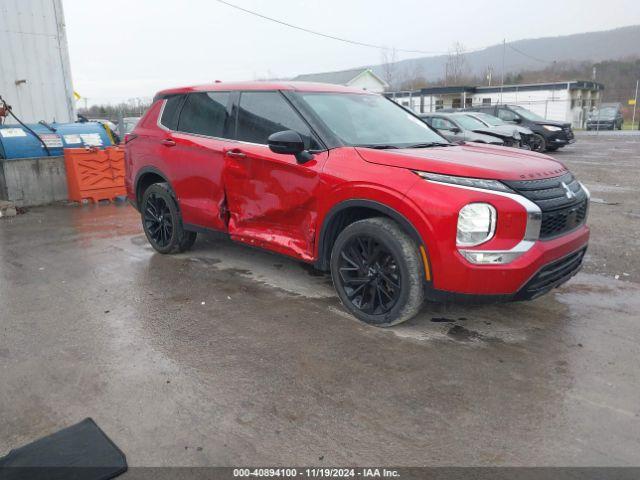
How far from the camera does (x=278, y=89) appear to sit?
15.2 ft

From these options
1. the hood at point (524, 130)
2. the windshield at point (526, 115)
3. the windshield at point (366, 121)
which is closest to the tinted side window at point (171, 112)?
the windshield at point (366, 121)

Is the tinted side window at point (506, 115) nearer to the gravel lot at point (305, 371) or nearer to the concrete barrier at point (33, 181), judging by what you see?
the gravel lot at point (305, 371)

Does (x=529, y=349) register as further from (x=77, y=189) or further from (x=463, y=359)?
(x=77, y=189)

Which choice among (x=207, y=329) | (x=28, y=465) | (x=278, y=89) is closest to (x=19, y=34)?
(x=278, y=89)

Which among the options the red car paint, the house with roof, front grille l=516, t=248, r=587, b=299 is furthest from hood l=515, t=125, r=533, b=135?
the house with roof

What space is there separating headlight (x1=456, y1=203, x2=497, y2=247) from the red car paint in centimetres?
4

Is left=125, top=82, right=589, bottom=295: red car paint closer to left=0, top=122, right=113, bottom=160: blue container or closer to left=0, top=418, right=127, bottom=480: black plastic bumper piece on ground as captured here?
left=0, top=418, right=127, bottom=480: black plastic bumper piece on ground

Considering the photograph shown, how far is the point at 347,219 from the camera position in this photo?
Answer: 4.13 metres

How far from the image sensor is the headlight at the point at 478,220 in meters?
3.35

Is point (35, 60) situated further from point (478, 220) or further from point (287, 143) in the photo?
point (478, 220)

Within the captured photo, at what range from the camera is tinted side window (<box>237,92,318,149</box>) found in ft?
14.3

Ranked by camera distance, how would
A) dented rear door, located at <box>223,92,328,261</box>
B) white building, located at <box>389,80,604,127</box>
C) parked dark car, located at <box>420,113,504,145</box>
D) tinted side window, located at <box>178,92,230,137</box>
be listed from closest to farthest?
dented rear door, located at <box>223,92,328,261</box> < tinted side window, located at <box>178,92,230,137</box> < parked dark car, located at <box>420,113,504,145</box> < white building, located at <box>389,80,604,127</box>

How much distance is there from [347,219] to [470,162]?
103cm

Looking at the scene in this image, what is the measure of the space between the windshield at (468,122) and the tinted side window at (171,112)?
34.7 ft
